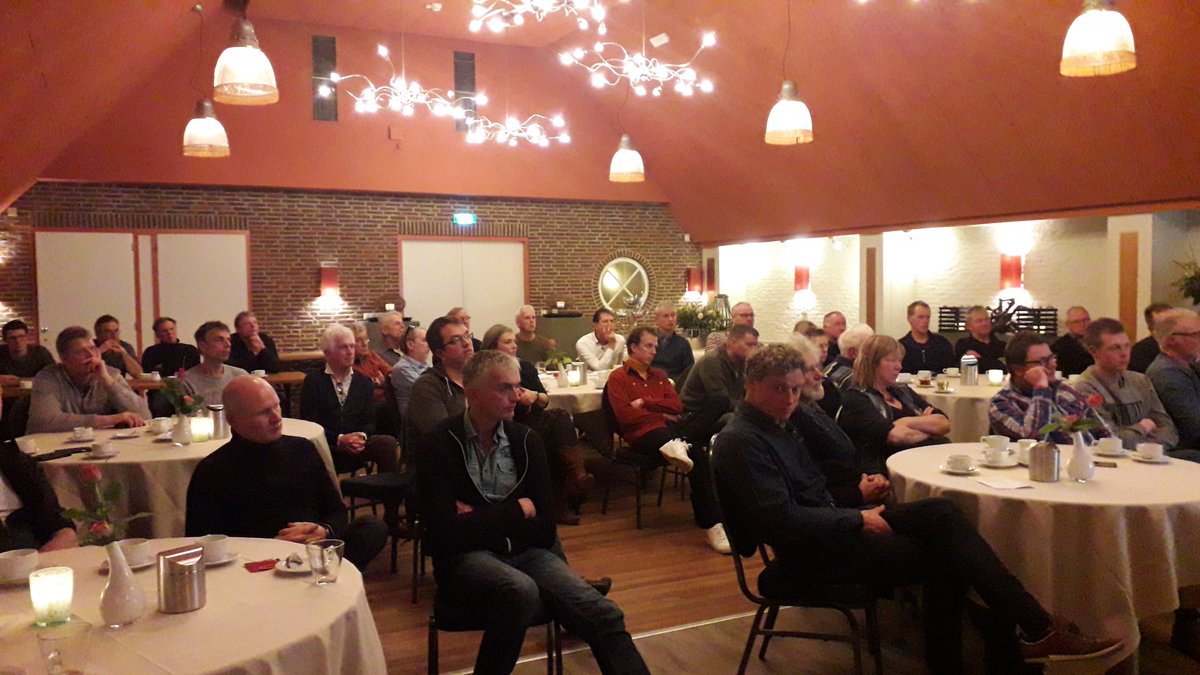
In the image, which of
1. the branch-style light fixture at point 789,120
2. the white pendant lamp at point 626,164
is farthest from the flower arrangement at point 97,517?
the white pendant lamp at point 626,164

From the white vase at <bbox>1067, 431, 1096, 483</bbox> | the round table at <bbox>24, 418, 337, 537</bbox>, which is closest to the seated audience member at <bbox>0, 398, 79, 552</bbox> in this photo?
the round table at <bbox>24, 418, 337, 537</bbox>

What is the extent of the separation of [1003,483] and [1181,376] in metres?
2.20

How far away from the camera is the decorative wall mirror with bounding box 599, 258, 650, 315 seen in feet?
46.5

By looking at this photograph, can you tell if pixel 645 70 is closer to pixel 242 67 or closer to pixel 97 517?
pixel 242 67

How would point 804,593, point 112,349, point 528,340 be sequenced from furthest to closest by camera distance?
point 528,340 → point 112,349 → point 804,593

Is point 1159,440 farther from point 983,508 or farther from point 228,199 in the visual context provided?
point 228,199

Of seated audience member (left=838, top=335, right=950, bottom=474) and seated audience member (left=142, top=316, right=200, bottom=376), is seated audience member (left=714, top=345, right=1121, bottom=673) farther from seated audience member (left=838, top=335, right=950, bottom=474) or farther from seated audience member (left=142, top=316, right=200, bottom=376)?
seated audience member (left=142, top=316, right=200, bottom=376)

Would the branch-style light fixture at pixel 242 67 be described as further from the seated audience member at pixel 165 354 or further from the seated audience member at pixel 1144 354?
the seated audience member at pixel 1144 354

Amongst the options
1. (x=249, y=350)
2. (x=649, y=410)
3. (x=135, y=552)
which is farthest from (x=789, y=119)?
(x=249, y=350)

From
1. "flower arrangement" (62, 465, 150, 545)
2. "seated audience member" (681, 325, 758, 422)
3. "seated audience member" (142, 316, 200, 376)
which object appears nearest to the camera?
"flower arrangement" (62, 465, 150, 545)

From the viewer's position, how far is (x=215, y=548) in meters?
2.59

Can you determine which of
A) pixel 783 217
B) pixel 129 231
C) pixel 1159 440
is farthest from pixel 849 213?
pixel 129 231

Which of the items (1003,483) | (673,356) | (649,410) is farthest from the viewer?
(673,356)

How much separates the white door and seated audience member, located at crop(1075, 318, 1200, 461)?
35.4 feet
